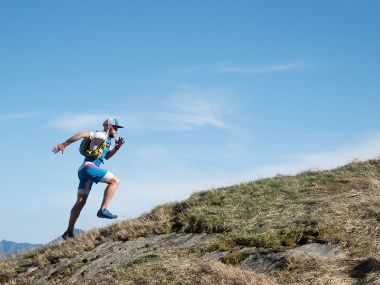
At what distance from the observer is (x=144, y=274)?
31.5 ft

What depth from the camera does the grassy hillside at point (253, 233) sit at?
8.64m

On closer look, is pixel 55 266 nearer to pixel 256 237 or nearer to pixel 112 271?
pixel 112 271

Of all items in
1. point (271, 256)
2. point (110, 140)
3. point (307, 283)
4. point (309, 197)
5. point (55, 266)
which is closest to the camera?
point (307, 283)

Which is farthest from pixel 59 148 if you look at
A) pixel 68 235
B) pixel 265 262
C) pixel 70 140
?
pixel 265 262

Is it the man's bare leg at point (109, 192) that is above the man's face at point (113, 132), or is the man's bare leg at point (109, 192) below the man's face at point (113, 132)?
below

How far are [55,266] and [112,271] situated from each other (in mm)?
2684

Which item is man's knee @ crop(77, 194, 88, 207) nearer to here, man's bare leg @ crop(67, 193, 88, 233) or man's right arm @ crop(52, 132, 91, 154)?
man's bare leg @ crop(67, 193, 88, 233)

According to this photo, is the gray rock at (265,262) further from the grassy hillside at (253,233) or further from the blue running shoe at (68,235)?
the blue running shoe at (68,235)

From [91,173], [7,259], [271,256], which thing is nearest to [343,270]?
[271,256]

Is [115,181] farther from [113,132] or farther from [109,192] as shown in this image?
[113,132]

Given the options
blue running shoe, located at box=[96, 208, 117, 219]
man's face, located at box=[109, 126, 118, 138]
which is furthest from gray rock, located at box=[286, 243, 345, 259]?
man's face, located at box=[109, 126, 118, 138]

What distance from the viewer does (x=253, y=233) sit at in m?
11.1

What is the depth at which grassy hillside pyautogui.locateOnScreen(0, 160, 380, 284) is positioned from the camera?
864 centimetres

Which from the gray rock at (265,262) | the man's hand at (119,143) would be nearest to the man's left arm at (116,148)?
the man's hand at (119,143)
